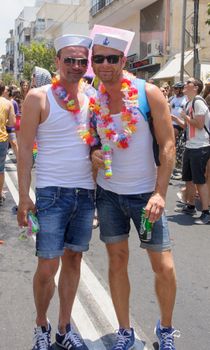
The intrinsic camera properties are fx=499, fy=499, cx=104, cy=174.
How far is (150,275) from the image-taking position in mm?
4648

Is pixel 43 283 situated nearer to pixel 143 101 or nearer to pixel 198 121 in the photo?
pixel 143 101

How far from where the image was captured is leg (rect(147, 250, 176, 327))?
3.07m

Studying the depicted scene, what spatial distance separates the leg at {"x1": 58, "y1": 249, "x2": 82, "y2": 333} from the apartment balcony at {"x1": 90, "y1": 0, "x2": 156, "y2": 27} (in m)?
26.1

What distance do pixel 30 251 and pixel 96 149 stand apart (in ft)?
8.67

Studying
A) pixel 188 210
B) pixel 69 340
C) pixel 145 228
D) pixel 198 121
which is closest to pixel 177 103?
pixel 188 210

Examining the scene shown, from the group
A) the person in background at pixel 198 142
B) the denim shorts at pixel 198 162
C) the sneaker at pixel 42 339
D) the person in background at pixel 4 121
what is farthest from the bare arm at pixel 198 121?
the sneaker at pixel 42 339

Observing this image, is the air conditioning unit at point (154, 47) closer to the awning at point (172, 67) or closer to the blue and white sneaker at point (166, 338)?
the awning at point (172, 67)

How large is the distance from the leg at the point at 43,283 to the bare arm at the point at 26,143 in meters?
0.28

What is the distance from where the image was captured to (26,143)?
2.99m

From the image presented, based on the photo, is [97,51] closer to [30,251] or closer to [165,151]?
[165,151]

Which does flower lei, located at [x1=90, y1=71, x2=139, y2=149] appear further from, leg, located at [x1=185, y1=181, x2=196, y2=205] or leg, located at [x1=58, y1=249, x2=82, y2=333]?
leg, located at [x1=185, y1=181, x2=196, y2=205]

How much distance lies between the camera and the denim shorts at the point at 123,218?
3061 mm

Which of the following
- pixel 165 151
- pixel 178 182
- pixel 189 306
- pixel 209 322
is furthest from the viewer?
pixel 178 182

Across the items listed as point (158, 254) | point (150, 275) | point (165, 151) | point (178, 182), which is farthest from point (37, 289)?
point (178, 182)
